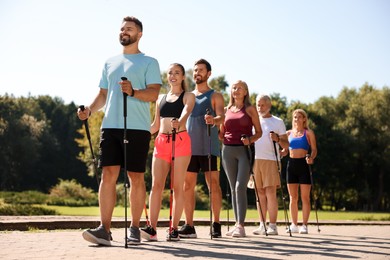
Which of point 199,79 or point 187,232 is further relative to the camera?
point 199,79

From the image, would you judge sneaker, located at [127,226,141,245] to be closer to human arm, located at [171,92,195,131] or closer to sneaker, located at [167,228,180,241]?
sneaker, located at [167,228,180,241]

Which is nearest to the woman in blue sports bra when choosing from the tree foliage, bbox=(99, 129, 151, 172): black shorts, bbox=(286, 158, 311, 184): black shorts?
bbox=(286, 158, 311, 184): black shorts

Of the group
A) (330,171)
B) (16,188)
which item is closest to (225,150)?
(330,171)

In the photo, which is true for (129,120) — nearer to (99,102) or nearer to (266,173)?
(99,102)

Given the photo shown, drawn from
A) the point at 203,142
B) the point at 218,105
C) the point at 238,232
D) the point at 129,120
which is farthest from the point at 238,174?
the point at 129,120

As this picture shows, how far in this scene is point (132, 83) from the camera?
292 inches

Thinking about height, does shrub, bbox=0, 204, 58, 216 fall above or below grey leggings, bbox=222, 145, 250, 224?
below

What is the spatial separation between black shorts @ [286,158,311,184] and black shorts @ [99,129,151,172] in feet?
15.7

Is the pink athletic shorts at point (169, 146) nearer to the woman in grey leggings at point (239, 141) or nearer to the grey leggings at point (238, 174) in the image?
the woman in grey leggings at point (239, 141)

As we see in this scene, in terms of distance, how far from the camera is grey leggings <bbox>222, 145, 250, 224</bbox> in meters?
9.50

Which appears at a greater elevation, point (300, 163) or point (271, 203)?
point (300, 163)

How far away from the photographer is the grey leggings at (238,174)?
9.50 meters

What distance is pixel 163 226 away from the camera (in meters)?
13.6

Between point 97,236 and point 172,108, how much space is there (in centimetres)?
234
